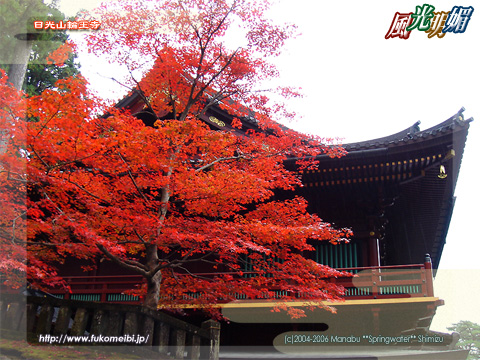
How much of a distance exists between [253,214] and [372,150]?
4.09 meters

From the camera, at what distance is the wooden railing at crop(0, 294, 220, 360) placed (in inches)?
297

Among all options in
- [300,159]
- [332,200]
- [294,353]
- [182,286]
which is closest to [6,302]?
[182,286]

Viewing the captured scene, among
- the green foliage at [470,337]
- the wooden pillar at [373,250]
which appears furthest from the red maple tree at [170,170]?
the green foliage at [470,337]

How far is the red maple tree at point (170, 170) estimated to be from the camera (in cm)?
835

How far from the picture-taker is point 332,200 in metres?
14.0

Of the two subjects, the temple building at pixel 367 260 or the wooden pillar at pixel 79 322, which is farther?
the temple building at pixel 367 260

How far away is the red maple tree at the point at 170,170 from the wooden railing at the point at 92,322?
2.57ft

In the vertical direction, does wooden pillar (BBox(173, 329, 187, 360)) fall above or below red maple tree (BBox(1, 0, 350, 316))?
below

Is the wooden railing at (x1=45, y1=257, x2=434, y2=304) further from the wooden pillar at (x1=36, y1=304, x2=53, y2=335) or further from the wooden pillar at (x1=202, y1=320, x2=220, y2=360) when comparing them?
the wooden pillar at (x1=36, y1=304, x2=53, y2=335)

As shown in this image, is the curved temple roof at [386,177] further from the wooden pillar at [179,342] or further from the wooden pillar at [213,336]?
the wooden pillar at [179,342]

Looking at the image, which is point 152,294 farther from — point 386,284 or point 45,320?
point 386,284

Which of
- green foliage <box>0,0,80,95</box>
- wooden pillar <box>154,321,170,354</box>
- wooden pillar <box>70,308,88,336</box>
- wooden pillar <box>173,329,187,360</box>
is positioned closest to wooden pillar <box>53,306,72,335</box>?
wooden pillar <box>70,308,88,336</box>

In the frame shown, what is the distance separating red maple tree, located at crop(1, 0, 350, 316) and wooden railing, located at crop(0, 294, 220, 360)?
78 centimetres

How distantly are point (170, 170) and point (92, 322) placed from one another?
342 cm
